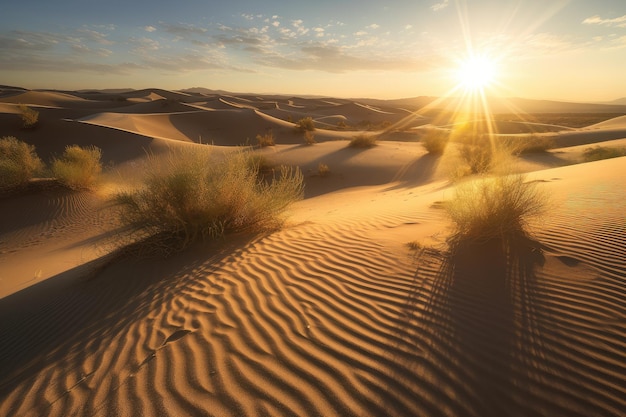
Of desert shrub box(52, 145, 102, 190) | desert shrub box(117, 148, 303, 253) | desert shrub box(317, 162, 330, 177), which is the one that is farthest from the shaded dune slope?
desert shrub box(317, 162, 330, 177)

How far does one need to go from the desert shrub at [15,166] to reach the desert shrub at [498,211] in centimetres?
1279

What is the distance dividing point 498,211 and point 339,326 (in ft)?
9.42

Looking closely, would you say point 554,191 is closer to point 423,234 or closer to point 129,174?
point 423,234

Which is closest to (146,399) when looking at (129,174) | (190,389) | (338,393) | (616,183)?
(190,389)

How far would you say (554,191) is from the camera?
6309 mm

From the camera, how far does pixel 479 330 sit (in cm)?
280

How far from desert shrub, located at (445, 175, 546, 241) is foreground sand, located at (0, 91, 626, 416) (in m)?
0.32

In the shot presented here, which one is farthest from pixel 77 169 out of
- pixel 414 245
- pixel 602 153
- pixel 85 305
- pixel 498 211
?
pixel 602 153

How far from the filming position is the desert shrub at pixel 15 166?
33.2 ft

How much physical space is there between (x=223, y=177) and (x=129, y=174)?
1103cm

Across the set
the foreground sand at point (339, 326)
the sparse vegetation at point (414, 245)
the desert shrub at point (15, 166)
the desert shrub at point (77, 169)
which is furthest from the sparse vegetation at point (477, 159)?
the desert shrub at point (15, 166)

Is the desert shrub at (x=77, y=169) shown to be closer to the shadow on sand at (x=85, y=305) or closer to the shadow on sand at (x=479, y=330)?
the shadow on sand at (x=85, y=305)

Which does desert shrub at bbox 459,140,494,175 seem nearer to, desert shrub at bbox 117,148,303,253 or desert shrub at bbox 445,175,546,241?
desert shrub at bbox 445,175,546,241

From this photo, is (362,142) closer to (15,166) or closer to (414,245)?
(414,245)
